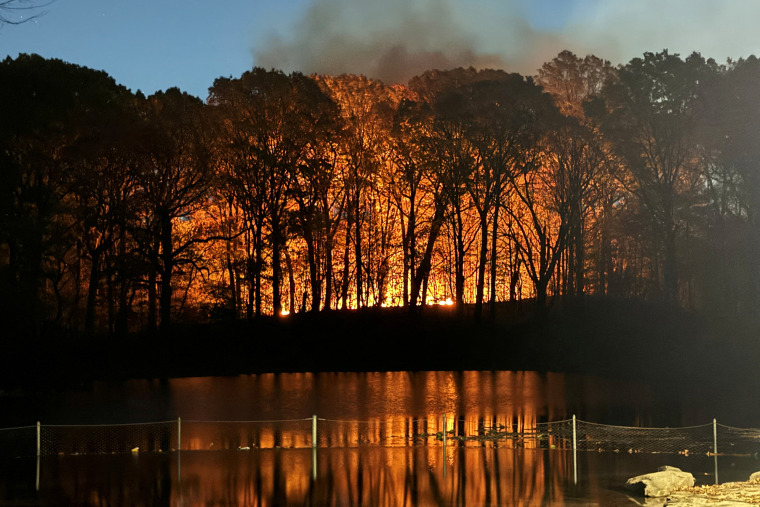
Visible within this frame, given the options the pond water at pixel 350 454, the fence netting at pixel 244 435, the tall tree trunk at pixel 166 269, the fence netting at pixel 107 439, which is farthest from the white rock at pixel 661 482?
the tall tree trunk at pixel 166 269

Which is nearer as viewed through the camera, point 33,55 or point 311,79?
point 33,55

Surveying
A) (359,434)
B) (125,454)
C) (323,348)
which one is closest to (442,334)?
(323,348)

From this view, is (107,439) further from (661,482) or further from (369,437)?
(661,482)

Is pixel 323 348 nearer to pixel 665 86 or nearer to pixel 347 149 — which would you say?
pixel 347 149

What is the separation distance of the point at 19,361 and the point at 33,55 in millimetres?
21311

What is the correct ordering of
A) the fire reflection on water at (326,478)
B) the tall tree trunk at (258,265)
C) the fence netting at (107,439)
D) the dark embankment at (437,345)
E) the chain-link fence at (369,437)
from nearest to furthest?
the fire reflection on water at (326,478) → the chain-link fence at (369,437) → the fence netting at (107,439) → the dark embankment at (437,345) → the tall tree trunk at (258,265)

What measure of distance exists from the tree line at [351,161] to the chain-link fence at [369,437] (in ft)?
73.7

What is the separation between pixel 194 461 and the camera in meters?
21.8

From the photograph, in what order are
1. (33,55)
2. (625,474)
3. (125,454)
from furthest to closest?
(33,55) → (125,454) → (625,474)

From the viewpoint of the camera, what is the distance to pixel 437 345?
183 ft

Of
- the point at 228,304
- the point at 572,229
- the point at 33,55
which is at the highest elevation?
the point at 33,55

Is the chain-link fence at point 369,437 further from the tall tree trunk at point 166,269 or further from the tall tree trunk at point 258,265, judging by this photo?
the tall tree trunk at point 258,265

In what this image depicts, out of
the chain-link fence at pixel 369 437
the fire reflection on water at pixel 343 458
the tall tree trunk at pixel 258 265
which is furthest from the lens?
the tall tree trunk at pixel 258 265

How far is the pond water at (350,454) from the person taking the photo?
17.9m
